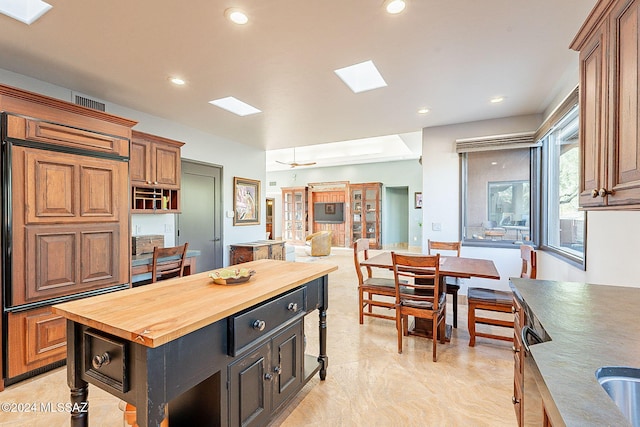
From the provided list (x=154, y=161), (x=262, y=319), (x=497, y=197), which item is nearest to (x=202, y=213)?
(x=154, y=161)

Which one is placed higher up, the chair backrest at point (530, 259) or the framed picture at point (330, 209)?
the framed picture at point (330, 209)

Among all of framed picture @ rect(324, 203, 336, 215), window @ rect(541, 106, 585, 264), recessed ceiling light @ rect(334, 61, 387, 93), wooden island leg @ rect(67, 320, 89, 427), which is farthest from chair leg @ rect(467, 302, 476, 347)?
framed picture @ rect(324, 203, 336, 215)

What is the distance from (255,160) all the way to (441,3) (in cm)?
476

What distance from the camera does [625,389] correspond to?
2.67 feet

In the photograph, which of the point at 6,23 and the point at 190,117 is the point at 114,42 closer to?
the point at 6,23

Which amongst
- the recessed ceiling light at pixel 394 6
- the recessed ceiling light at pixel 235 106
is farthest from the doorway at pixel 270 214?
the recessed ceiling light at pixel 394 6

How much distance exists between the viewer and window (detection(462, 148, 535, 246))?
4062mm

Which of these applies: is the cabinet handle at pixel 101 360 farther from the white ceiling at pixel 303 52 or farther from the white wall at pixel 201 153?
the white wall at pixel 201 153

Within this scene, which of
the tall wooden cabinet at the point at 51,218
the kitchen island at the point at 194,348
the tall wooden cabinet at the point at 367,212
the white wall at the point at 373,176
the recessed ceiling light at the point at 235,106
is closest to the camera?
the kitchen island at the point at 194,348

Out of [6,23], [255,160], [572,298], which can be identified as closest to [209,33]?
[6,23]

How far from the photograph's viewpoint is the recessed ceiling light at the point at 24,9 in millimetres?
1917

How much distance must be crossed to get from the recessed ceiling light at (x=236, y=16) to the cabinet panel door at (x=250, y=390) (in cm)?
213

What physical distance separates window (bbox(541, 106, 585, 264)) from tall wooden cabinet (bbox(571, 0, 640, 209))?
146 cm

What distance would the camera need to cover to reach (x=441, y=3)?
184cm
